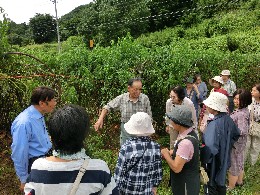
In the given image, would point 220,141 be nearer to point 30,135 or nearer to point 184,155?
point 184,155

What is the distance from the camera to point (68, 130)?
1893mm

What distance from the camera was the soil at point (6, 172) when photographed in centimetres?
477

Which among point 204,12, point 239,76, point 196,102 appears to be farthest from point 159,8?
point 196,102

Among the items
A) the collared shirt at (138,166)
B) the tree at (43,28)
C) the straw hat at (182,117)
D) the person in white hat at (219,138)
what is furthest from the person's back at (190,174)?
the tree at (43,28)

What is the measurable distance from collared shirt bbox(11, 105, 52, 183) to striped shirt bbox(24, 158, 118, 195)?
1243 millimetres

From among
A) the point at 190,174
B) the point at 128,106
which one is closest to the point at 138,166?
the point at 190,174

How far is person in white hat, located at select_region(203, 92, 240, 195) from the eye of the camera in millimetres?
3750

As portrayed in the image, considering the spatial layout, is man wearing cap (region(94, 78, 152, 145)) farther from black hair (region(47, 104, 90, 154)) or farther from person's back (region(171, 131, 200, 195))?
black hair (region(47, 104, 90, 154))

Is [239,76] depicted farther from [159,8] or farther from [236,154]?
[159,8]

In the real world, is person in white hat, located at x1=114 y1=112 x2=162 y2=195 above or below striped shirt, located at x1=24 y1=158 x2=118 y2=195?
below

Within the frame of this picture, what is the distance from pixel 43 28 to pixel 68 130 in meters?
59.1

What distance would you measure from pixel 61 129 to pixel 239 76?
9.47 meters

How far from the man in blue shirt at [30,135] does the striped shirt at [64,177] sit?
49.1 inches

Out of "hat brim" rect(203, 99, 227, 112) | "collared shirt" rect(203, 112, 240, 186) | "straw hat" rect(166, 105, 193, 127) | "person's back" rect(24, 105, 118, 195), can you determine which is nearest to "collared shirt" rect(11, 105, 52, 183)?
"person's back" rect(24, 105, 118, 195)
